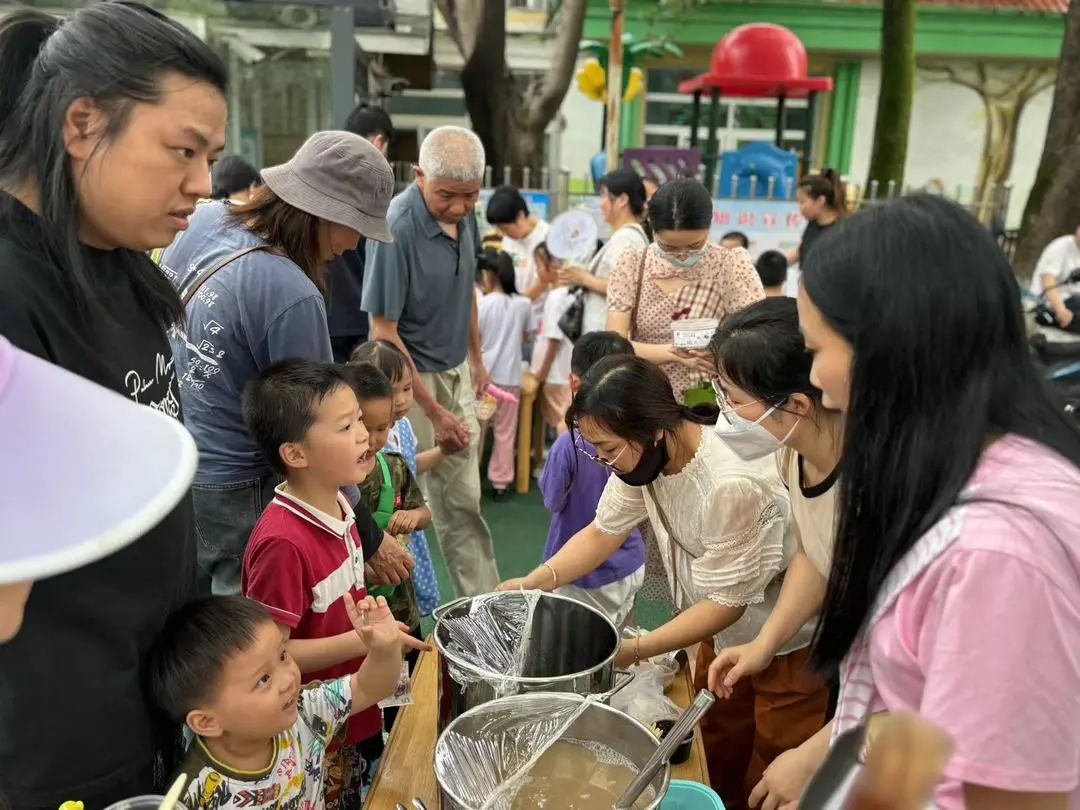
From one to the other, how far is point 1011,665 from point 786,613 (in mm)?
797

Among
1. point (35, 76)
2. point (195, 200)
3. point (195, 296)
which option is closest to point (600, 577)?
point (195, 296)

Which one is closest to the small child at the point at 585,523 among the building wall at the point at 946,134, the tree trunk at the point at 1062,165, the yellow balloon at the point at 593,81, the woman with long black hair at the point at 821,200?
the woman with long black hair at the point at 821,200

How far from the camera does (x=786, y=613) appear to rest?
153cm

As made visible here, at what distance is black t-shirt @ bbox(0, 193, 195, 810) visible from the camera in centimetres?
99

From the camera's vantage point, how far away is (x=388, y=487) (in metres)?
2.23

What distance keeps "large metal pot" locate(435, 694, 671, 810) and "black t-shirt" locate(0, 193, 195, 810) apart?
0.43 meters

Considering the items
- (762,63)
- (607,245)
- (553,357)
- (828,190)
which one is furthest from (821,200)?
(762,63)

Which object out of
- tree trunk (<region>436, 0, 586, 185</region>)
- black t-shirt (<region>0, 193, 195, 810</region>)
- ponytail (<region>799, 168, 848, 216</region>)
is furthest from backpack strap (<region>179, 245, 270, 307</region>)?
tree trunk (<region>436, 0, 586, 185</region>)

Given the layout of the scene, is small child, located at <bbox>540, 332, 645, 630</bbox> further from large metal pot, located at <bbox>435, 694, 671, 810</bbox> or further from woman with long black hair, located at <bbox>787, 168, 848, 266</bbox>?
woman with long black hair, located at <bbox>787, 168, 848, 266</bbox>

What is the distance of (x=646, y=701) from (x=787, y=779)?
346mm

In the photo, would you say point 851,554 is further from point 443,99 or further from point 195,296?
point 443,99

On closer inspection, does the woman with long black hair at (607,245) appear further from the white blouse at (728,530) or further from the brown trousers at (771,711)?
the brown trousers at (771,711)

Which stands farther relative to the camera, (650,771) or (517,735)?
(517,735)

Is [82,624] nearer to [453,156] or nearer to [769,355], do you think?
[769,355]
